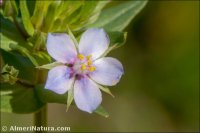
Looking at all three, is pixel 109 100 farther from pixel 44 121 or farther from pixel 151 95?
pixel 44 121

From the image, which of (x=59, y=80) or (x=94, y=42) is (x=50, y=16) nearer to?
(x=94, y=42)

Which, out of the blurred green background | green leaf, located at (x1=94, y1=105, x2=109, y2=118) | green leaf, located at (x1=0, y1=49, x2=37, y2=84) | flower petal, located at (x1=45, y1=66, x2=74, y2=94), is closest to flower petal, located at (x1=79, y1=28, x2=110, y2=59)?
flower petal, located at (x1=45, y1=66, x2=74, y2=94)

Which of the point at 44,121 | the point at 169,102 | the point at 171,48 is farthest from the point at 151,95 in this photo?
the point at 44,121

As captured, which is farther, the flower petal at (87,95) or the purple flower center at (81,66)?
the purple flower center at (81,66)

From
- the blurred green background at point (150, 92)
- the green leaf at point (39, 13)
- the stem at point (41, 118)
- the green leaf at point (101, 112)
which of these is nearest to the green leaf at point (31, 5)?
the green leaf at point (39, 13)

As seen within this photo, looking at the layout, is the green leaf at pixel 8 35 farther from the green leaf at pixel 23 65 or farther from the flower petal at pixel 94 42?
the flower petal at pixel 94 42

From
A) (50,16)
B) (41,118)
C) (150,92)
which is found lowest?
(150,92)

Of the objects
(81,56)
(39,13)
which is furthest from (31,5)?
(81,56)
